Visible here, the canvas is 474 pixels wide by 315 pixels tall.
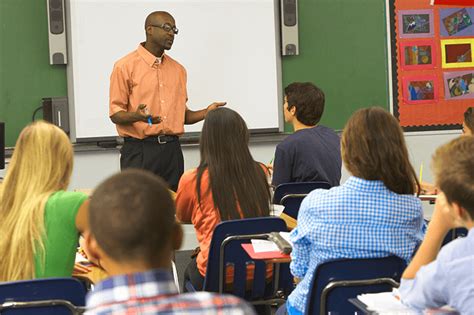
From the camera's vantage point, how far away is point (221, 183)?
3.96 metres

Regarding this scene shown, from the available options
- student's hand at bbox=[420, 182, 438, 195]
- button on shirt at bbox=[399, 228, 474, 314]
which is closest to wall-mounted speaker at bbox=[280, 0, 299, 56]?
student's hand at bbox=[420, 182, 438, 195]

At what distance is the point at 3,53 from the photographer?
6.95 m

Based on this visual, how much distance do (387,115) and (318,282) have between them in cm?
66

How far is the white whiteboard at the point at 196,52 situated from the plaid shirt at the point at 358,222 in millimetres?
4290

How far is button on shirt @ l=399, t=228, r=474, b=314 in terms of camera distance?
2.10 metres

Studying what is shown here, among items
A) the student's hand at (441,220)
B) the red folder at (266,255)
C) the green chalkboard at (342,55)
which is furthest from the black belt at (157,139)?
the student's hand at (441,220)

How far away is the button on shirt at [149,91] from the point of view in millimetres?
6297

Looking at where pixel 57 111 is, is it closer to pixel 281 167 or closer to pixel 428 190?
pixel 281 167

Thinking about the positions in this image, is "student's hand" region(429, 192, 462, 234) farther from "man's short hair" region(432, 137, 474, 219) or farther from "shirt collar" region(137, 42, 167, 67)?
"shirt collar" region(137, 42, 167, 67)

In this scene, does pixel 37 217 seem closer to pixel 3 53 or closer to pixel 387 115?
pixel 387 115

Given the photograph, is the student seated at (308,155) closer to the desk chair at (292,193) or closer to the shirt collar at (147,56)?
the desk chair at (292,193)

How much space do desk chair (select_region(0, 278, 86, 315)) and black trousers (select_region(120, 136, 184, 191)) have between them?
3.50 metres

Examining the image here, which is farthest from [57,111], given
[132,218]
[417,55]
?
[132,218]

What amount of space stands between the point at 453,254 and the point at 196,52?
5343 millimetres
